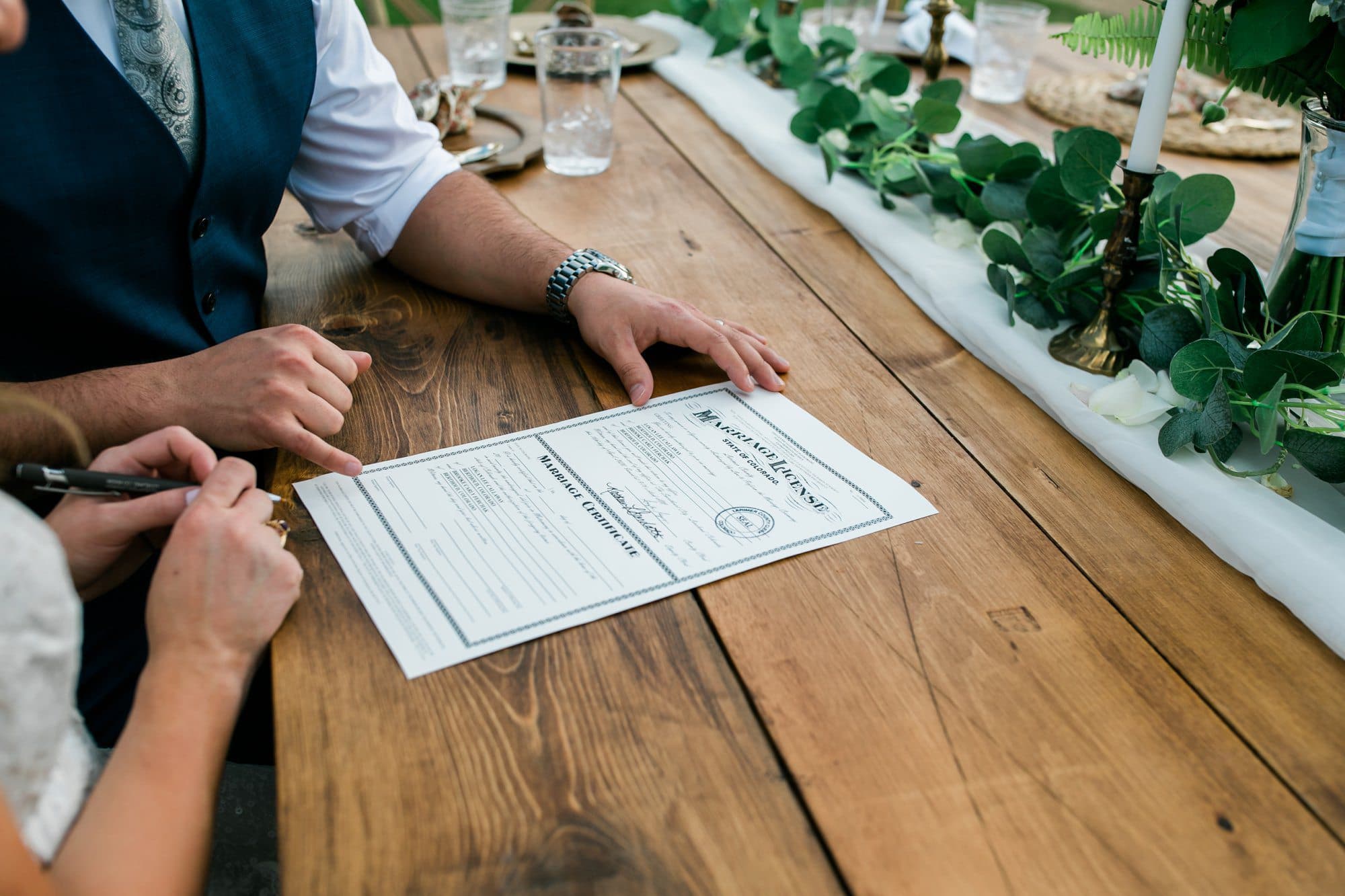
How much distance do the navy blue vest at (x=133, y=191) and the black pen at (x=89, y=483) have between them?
0.98 ft

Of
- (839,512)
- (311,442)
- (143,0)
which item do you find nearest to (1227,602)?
(839,512)

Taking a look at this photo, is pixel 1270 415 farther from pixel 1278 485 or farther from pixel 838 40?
pixel 838 40

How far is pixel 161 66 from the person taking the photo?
917 millimetres

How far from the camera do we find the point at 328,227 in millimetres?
1261

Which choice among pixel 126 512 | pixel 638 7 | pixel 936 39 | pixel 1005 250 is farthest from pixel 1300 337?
pixel 638 7

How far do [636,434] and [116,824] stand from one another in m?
0.49

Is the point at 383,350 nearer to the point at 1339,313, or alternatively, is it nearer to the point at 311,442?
the point at 311,442

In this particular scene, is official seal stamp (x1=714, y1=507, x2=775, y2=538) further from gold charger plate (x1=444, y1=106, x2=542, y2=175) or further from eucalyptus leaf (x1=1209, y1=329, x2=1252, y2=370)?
gold charger plate (x1=444, y1=106, x2=542, y2=175)

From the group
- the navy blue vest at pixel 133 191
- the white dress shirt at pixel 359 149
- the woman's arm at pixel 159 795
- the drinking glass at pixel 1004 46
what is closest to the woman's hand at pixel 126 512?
the woman's arm at pixel 159 795

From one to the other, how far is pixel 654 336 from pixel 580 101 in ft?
2.23

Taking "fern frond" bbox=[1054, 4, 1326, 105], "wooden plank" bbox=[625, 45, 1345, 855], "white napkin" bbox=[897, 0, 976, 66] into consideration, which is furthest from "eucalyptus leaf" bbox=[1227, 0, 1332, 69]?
"white napkin" bbox=[897, 0, 976, 66]

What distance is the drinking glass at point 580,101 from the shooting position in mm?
1485

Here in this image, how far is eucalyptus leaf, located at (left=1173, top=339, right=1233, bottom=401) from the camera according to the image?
83 centimetres

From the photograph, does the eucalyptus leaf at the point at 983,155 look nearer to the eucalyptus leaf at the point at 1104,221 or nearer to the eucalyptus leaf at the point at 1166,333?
the eucalyptus leaf at the point at 1104,221
